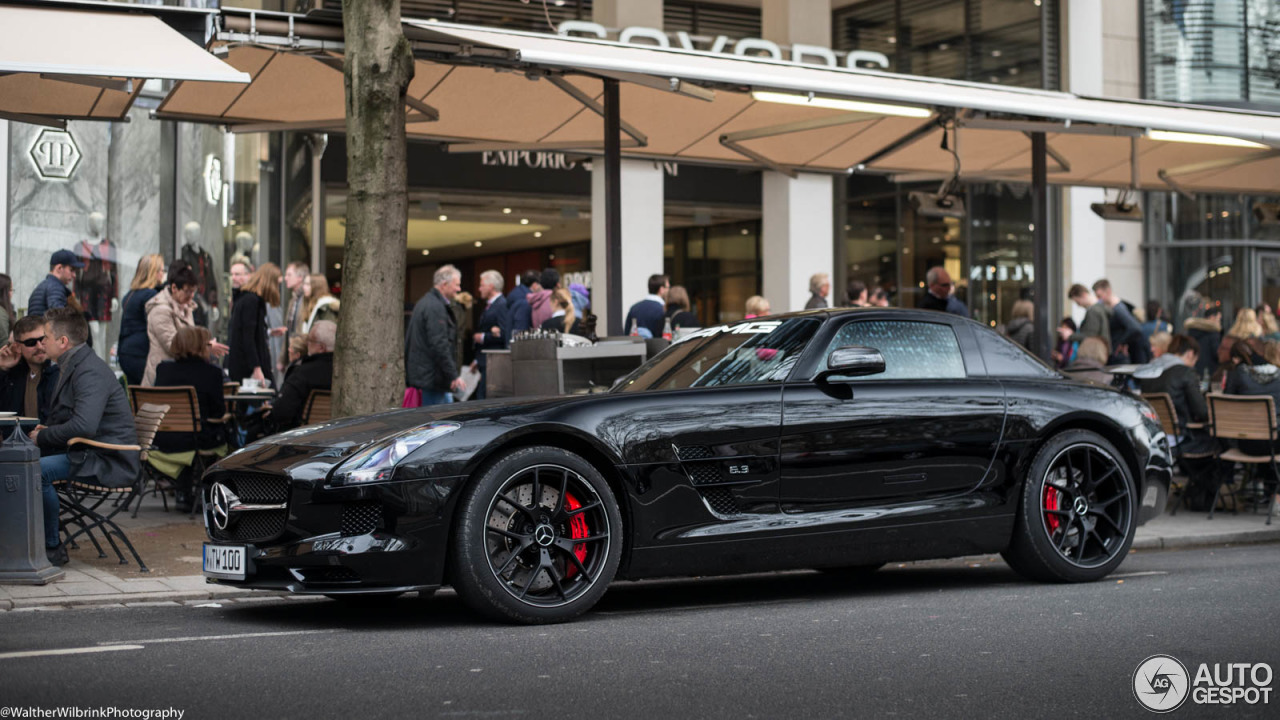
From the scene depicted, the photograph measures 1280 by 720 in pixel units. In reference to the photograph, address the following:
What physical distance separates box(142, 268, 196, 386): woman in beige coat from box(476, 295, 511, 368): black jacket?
3.09 m

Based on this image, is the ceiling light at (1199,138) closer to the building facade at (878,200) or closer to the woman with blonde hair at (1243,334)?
the woman with blonde hair at (1243,334)

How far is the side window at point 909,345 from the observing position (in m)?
7.67

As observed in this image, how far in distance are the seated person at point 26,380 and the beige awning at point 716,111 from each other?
2.33 m

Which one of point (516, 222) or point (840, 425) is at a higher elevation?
point (516, 222)

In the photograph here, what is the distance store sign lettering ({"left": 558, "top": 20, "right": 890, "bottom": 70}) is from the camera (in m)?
20.2

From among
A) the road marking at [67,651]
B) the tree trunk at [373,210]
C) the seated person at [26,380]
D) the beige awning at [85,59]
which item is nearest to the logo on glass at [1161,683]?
the road marking at [67,651]

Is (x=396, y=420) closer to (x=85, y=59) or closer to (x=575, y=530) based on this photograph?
(x=575, y=530)

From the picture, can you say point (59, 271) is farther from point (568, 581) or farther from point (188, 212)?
point (568, 581)

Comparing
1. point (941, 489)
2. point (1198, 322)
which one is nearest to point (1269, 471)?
point (1198, 322)

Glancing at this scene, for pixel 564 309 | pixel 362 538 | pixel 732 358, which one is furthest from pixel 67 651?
pixel 564 309

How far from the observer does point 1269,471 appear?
41.1 ft

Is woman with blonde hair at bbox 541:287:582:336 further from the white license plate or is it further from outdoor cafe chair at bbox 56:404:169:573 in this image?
the white license plate

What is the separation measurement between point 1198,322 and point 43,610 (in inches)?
506

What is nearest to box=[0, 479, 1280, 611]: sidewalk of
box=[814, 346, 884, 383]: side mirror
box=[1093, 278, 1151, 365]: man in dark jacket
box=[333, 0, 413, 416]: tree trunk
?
box=[333, 0, 413, 416]: tree trunk
